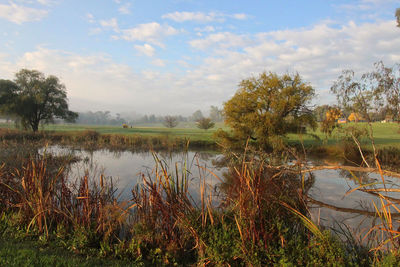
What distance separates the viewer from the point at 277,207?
6.14 meters

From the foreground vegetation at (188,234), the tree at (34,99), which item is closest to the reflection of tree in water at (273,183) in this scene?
the foreground vegetation at (188,234)

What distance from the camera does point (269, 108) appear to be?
2681cm

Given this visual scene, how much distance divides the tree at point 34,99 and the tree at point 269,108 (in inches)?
1082

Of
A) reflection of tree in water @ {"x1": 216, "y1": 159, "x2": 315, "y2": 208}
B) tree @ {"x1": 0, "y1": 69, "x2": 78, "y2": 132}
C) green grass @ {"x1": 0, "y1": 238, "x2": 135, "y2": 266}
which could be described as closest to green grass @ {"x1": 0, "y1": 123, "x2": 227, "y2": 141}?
tree @ {"x1": 0, "y1": 69, "x2": 78, "y2": 132}

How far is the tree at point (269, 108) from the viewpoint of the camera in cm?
2533

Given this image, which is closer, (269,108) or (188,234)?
(188,234)

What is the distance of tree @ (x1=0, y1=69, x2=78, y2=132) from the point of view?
34.2m

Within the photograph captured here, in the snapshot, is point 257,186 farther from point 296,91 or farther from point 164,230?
point 296,91

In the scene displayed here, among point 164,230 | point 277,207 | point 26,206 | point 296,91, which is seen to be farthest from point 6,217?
point 296,91

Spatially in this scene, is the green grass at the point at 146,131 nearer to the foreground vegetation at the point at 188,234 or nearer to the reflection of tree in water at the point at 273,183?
the reflection of tree in water at the point at 273,183

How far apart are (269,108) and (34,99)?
111ft

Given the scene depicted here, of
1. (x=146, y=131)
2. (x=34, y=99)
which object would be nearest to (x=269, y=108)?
(x=34, y=99)

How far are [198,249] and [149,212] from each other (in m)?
1.44

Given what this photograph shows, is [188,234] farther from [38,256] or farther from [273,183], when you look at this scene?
[38,256]
